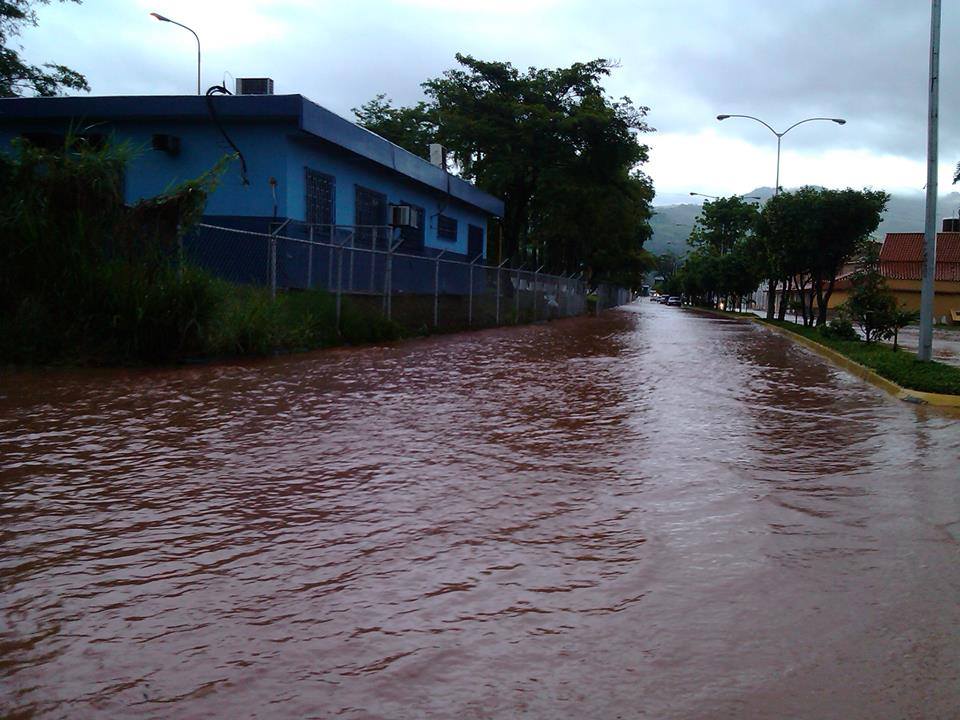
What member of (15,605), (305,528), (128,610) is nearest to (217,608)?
(128,610)

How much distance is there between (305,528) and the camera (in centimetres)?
499

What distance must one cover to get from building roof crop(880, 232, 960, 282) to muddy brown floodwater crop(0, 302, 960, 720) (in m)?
56.4

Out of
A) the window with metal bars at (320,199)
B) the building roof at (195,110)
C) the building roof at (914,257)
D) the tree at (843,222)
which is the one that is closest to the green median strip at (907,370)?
the tree at (843,222)

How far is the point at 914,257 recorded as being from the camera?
6150 cm

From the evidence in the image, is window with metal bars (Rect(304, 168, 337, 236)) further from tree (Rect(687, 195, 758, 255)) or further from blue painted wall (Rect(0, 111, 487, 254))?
tree (Rect(687, 195, 758, 255))

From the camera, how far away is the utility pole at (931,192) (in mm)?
14750

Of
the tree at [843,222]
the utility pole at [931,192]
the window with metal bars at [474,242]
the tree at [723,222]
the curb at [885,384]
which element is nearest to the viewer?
the curb at [885,384]

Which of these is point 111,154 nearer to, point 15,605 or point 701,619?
point 15,605

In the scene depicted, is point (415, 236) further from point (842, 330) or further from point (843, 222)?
point (843, 222)

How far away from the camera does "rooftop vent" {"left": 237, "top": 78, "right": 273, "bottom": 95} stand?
21891mm

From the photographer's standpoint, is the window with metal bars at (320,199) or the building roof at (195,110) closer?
the building roof at (195,110)

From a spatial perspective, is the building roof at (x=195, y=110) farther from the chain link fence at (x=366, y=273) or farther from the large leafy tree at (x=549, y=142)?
the large leafy tree at (x=549, y=142)

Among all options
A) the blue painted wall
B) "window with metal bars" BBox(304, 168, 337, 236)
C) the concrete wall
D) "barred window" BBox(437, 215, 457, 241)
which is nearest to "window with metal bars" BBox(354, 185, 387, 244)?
"window with metal bars" BBox(304, 168, 337, 236)

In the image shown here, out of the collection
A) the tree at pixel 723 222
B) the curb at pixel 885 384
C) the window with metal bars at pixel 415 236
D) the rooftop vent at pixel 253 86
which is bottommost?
the curb at pixel 885 384
